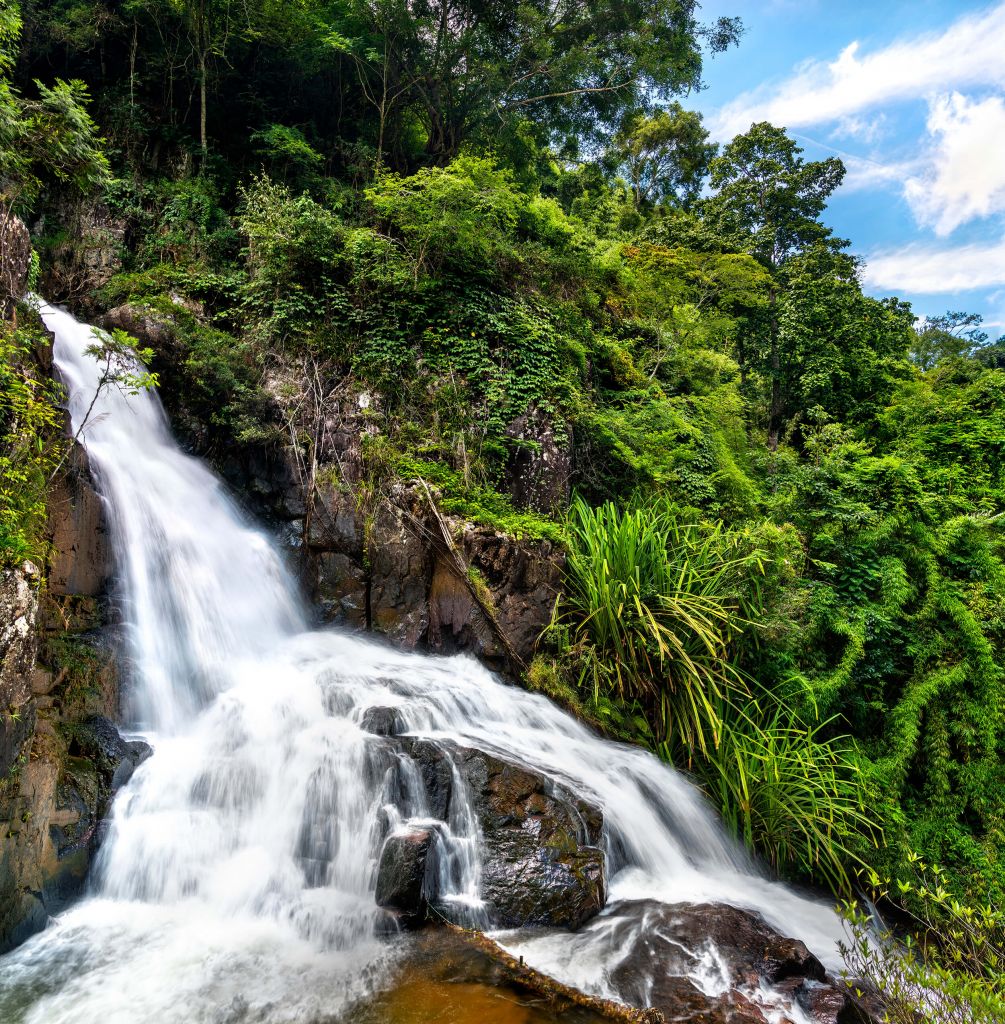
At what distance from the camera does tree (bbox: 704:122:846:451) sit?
17609 millimetres

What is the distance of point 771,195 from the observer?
1797cm

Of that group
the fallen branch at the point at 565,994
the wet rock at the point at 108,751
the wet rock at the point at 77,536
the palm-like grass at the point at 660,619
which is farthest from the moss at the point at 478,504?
the fallen branch at the point at 565,994

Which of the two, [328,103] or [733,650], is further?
[328,103]

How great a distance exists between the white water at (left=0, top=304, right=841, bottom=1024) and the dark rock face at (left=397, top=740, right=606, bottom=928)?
0.11 metres

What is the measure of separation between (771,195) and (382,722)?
64.6ft

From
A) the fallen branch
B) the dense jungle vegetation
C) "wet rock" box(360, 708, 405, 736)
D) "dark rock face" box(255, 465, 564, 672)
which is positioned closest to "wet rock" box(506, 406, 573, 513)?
the dense jungle vegetation

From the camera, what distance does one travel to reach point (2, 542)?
3.52 meters

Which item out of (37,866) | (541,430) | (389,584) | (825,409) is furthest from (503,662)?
(825,409)

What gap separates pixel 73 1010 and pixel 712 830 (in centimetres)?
450

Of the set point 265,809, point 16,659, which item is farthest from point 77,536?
point 265,809

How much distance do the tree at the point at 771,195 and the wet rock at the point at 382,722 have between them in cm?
1727

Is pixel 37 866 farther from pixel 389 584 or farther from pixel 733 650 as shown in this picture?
pixel 733 650

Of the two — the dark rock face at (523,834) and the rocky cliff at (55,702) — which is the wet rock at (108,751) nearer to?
the rocky cliff at (55,702)

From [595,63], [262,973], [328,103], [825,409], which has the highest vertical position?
[595,63]
